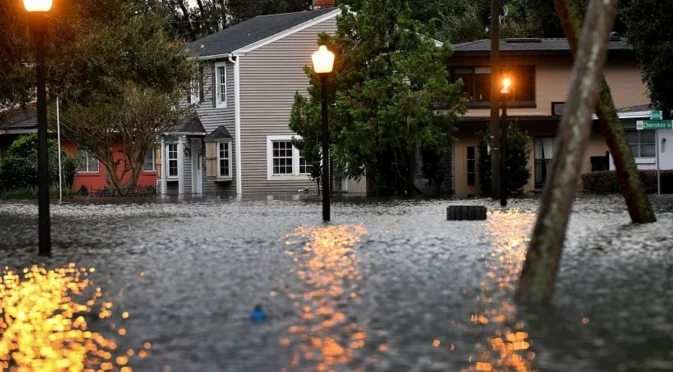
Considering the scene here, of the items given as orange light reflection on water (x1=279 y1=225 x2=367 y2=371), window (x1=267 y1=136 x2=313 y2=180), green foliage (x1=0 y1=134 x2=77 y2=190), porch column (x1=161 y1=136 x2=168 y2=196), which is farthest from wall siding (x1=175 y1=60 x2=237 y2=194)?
orange light reflection on water (x1=279 y1=225 x2=367 y2=371)

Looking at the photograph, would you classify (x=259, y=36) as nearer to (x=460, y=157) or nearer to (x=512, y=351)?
(x=460, y=157)

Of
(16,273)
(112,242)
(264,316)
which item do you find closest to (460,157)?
(112,242)

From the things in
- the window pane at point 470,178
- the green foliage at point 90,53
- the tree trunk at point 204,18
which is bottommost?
the window pane at point 470,178

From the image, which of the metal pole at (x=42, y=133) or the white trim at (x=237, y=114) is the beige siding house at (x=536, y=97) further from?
the metal pole at (x=42, y=133)

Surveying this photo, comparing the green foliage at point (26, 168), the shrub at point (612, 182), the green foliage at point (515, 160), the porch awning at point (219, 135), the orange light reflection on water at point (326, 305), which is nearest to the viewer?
the orange light reflection on water at point (326, 305)

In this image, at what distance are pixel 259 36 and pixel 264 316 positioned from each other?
50.4 meters

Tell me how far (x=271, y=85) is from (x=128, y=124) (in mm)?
7626

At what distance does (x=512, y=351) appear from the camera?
8789 millimetres

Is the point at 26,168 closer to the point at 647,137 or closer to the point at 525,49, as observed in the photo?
the point at 525,49

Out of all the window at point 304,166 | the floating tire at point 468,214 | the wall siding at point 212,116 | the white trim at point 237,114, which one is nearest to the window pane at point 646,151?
the window at point 304,166

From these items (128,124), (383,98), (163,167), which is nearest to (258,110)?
(163,167)

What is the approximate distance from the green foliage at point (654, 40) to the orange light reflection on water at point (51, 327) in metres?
30.9

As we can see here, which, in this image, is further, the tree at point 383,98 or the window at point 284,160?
the window at point 284,160

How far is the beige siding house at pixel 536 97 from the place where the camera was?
58.1m
